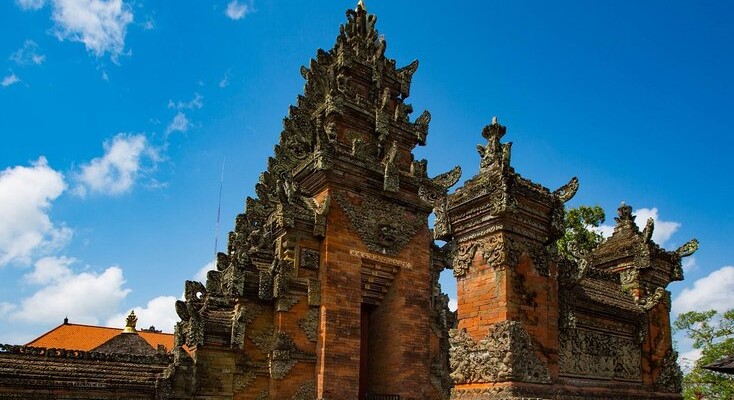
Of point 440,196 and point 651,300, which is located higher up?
point 440,196

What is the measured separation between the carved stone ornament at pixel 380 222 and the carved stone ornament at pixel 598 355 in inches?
289

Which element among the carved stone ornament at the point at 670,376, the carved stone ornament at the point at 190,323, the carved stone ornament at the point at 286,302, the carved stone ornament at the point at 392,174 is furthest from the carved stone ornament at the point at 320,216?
the carved stone ornament at the point at 670,376

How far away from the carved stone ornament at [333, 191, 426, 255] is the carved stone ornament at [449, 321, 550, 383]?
8.30 m

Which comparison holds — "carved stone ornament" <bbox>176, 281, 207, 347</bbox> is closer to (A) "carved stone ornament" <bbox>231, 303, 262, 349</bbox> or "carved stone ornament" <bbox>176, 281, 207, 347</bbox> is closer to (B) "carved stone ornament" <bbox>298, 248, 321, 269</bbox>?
(A) "carved stone ornament" <bbox>231, 303, 262, 349</bbox>

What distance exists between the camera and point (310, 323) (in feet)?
45.2

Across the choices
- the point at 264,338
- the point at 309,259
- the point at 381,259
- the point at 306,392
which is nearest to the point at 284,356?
the point at 306,392

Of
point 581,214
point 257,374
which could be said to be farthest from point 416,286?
point 581,214

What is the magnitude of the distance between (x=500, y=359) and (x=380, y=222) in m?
9.17

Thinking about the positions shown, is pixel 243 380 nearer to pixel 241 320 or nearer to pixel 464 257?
pixel 241 320

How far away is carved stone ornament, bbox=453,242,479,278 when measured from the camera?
7258 mm

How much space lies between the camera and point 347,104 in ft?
58.6

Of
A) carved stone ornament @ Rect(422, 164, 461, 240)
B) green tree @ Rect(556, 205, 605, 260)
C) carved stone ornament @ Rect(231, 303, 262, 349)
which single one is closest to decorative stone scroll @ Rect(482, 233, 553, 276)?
carved stone ornament @ Rect(422, 164, 461, 240)

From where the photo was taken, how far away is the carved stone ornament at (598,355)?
25.4 feet

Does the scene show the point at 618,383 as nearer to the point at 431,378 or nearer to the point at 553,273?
the point at 553,273
